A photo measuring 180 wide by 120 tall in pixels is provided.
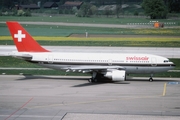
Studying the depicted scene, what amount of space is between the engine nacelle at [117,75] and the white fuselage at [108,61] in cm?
137

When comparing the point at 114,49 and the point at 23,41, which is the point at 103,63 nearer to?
the point at 23,41

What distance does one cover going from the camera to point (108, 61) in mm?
49531

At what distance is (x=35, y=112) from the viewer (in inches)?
1415

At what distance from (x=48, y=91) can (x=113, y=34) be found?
5198 centimetres

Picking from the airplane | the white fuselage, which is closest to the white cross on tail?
the airplane

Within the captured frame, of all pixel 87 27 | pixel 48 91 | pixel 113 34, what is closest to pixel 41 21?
pixel 87 27

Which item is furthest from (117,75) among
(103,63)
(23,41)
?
(23,41)

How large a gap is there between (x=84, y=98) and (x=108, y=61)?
9095 mm

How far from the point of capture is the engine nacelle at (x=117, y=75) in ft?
157

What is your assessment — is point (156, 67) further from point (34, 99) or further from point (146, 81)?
point (34, 99)

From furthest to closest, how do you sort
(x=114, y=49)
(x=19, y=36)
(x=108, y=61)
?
1. (x=114, y=49)
2. (x=19, y=36)
3. (x=108, y=61)

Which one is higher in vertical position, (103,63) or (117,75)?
(103,63)

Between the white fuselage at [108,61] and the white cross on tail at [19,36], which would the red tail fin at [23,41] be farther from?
the white fuselage at [108,61]

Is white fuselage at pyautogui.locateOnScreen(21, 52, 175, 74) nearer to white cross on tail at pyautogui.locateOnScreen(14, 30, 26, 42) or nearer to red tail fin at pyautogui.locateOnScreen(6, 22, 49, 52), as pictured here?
red tail fin at pyautogui.locateOnScreen(6, 22, 49, 52)
